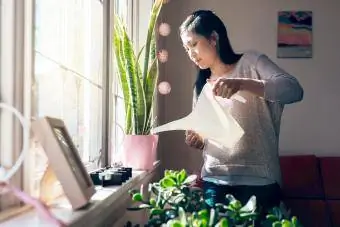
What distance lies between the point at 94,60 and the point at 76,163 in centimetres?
88

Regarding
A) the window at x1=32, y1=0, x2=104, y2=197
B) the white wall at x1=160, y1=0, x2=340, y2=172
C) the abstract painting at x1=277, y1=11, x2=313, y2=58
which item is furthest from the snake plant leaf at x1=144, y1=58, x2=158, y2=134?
the abstract painting at x1=277, y1=11, x2=313, y2=58

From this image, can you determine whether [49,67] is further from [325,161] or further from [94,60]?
[325,161]

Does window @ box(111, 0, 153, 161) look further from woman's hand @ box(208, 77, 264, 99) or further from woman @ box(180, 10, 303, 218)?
woman's hand @ box(208, 77, 264, 99)

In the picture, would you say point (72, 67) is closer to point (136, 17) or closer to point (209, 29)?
point (209, 29)

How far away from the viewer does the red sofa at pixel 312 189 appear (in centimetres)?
278

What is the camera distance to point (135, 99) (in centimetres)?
194

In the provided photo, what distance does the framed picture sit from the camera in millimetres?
872

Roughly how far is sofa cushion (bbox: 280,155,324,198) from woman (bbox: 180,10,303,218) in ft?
5.01

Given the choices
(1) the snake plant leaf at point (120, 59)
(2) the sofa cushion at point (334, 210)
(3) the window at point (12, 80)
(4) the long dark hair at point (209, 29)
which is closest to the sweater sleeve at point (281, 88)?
(4) the long dark hair at point (209, 29)

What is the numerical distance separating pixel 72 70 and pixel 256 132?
0.68 meters

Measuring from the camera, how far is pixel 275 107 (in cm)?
135

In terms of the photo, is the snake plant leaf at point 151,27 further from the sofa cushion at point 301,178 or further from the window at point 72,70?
the sofa cushion at point 301,178

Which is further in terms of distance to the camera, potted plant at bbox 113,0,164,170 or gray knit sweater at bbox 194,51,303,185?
potted plant at bbox 113,0,164,170

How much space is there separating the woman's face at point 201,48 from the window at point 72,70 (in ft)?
1.35
